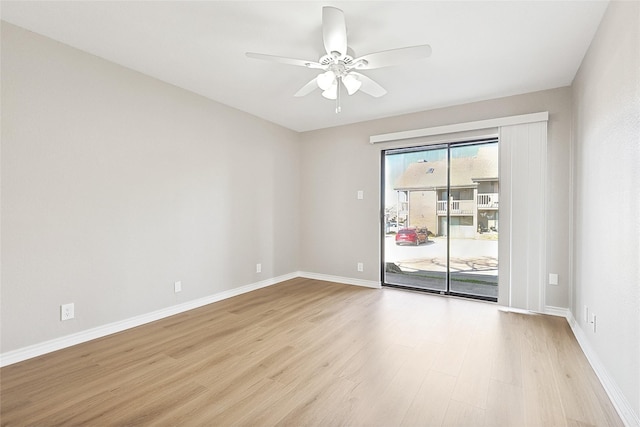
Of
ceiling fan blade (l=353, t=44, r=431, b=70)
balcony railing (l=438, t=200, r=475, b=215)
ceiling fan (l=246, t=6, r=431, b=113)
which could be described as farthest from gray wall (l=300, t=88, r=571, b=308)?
ceiling fan blade (l=353, t=44, r=431, b=70)

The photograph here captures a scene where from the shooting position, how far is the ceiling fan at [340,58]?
1.82 m

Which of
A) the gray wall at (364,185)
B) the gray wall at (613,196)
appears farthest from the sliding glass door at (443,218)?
the gray wall at (613,196)

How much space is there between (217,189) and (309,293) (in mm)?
1864

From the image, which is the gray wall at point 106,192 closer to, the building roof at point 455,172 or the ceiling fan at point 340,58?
the ceiling fan at point 340,58

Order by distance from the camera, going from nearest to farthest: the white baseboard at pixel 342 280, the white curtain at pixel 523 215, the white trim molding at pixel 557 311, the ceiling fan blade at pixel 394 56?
the ceiling fan blade at pixel 394 56
the white trim molding at pixel 557 311
the white curtain at pixel 523 215
the white baseboard at pixel 342 280

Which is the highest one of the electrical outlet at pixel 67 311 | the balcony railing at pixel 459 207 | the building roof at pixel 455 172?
the building roof at pixel 455 172

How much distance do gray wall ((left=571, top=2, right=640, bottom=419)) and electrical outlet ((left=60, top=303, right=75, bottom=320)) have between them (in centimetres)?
379

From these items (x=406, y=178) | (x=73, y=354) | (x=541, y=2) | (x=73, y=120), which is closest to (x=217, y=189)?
(x=73, y=120)

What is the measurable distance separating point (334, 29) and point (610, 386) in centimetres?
282

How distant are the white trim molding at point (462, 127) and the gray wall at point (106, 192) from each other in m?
2.01

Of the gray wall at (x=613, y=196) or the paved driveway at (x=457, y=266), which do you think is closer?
the gray wall at (x=613, y=196)

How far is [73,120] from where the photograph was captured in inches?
96.0

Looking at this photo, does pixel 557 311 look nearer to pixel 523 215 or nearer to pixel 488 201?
pixel 523 215

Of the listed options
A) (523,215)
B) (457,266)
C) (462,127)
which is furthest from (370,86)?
(457,266)
